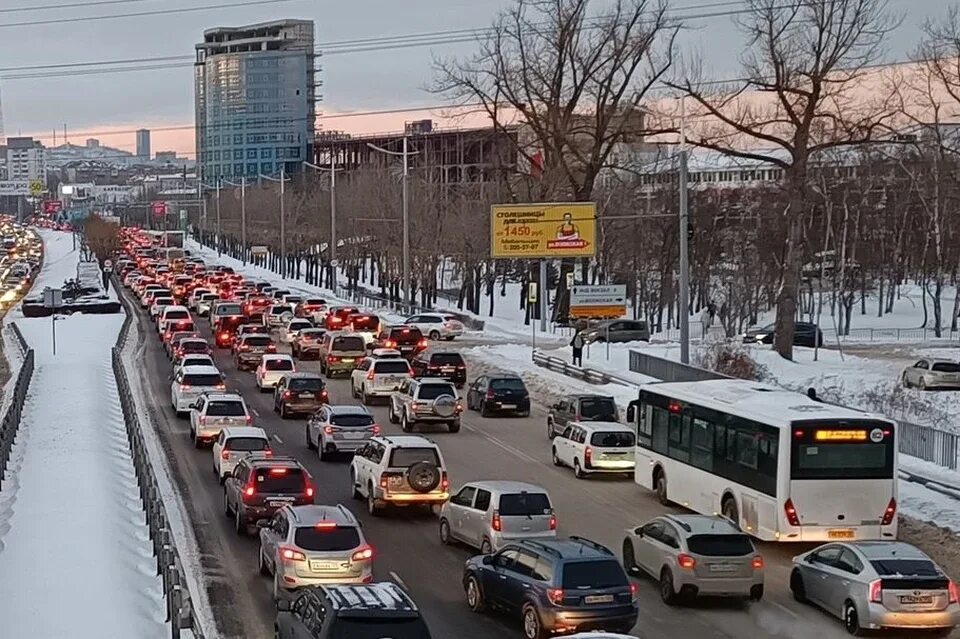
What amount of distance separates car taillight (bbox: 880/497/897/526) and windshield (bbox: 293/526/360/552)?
920 cm

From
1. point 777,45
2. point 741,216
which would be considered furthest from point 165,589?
point 741,216

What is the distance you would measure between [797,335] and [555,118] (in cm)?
1658

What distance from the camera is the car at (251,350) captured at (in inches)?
2179

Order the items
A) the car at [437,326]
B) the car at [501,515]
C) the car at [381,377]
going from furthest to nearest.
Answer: the car at [437,326], the car at [381,377], the car at [501,515]

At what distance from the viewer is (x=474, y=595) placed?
20016 millimetres

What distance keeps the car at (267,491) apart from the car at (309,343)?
34.2 metres

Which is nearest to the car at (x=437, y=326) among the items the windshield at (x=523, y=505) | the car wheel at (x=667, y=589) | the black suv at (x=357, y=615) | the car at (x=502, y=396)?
the car at (x=502, y=396)

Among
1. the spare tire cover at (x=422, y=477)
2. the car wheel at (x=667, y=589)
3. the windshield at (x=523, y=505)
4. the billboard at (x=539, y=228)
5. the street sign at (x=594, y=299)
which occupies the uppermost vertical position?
the billboard at (x=539, y=228)

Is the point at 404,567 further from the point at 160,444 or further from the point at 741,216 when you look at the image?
the point at 741,216

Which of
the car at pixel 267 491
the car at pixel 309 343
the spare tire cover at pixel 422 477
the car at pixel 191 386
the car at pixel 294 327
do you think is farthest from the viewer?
the car at pixel 294 327

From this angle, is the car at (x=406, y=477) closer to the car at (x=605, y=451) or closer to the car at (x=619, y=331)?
the car at (x=605, y=451)

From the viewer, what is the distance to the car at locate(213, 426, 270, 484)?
99.0 ft

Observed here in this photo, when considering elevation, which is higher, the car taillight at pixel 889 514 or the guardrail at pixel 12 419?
the car taillight at pixel 889 514

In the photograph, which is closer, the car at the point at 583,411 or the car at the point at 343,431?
the car at the point at 343,431
